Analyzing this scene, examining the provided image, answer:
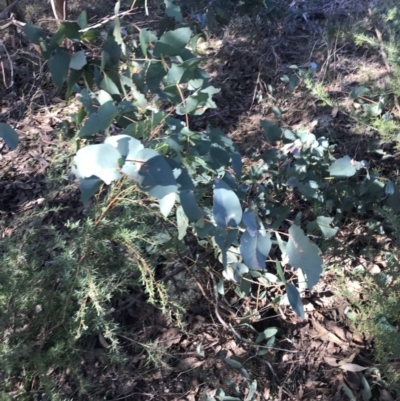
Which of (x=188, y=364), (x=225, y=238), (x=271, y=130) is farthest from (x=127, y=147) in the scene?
(x=188, y=364)

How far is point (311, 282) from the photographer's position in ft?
3.55

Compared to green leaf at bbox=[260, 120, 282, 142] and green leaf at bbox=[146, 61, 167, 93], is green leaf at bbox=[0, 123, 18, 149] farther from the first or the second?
green leaf at bbox=[260, 120, 282, 142]

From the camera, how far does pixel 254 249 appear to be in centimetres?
116

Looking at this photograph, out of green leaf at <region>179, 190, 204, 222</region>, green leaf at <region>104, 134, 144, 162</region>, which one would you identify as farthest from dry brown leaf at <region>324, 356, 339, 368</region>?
green leaf at <region>104, 134, 144, 162</region>

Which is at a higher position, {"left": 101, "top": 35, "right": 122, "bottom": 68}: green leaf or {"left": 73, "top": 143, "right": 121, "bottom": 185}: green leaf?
{"left": 73, "top": 143, "right": 121, "bottom": 185}: green leaf

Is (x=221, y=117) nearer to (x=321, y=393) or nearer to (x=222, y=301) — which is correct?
(x=222, y=301)

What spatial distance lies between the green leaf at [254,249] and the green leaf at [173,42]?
57 centimetres

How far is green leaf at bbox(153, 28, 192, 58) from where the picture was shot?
4.30 ft

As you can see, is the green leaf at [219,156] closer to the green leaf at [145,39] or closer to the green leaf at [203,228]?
the green leaf at [203,228]

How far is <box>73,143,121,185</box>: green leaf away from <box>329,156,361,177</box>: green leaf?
1166mm

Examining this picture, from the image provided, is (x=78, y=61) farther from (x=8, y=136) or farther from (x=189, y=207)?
(x=189, y=207)

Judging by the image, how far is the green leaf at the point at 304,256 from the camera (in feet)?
3.56

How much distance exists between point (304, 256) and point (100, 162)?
1.72 feet

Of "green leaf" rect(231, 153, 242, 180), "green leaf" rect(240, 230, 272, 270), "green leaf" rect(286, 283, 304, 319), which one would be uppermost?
"green leaf" rect(240, 230, 272, 270)
